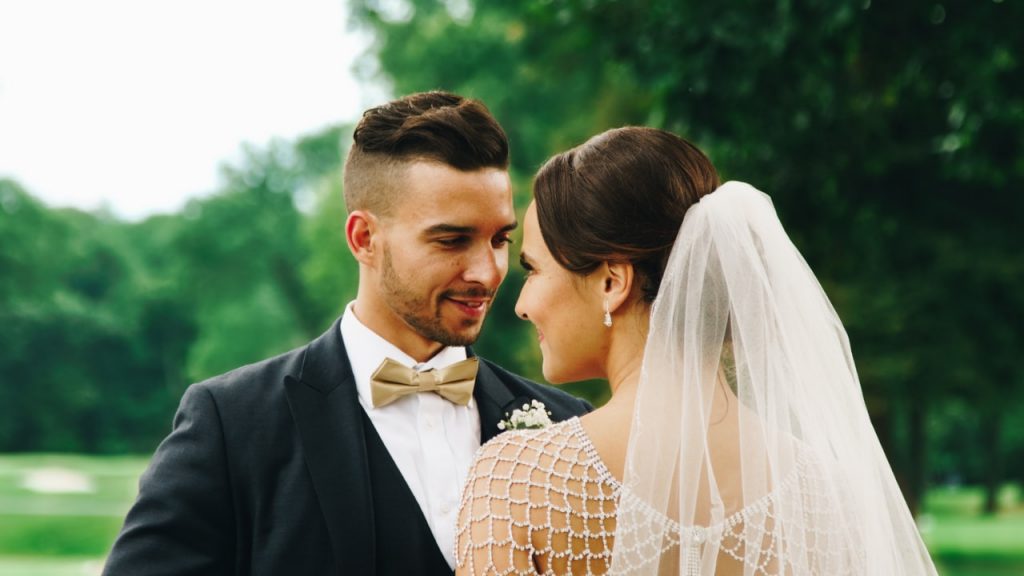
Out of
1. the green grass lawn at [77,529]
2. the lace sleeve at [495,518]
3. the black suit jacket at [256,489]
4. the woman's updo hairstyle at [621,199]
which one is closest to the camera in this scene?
the lace sleeve at [495,518]

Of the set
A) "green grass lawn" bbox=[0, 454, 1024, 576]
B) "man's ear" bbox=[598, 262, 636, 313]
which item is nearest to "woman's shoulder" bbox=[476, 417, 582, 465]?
"man's ear" bbox=[598, 262, 636, 313]

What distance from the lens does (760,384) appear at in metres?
2.82

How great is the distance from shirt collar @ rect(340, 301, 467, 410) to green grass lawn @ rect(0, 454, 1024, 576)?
593 inches

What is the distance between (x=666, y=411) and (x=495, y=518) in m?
0.46

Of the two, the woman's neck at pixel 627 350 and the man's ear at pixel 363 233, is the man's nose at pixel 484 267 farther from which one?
the woman's neck at pixel 627 350

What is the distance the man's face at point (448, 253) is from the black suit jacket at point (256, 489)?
388 mm

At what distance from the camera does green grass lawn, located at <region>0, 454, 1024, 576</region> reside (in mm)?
19422

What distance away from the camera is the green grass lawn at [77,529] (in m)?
19.4

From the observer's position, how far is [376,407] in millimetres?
3369

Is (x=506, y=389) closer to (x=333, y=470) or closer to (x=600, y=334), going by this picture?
(x=333, y=470)

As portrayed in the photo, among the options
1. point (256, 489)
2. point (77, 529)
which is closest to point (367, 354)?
point (256, 489)

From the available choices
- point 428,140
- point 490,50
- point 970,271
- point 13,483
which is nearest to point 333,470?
point 428,140

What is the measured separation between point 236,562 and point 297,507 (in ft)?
0.70

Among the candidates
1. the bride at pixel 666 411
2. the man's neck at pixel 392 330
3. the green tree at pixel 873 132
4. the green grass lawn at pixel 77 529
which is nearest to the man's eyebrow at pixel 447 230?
the man's neck at pixel 392 330
